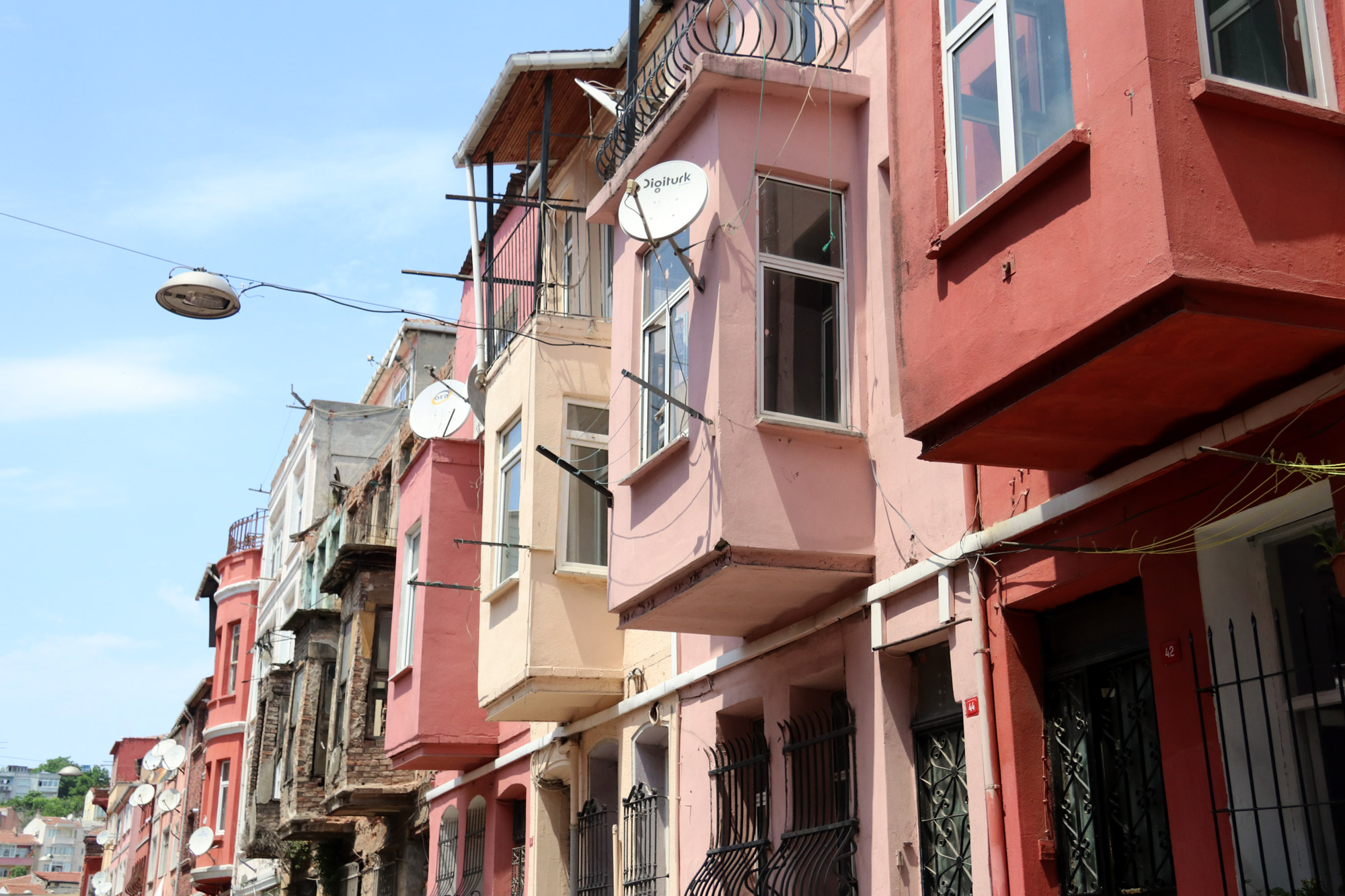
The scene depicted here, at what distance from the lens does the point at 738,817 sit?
11000mm

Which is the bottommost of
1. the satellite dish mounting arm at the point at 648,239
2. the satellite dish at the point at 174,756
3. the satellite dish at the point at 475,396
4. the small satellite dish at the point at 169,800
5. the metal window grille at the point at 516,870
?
the metal window grille at the point at 516,870

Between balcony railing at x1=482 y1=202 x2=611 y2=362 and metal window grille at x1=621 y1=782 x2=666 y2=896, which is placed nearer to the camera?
metal window grille at x1=621 y1=782 x2=666 y2=896

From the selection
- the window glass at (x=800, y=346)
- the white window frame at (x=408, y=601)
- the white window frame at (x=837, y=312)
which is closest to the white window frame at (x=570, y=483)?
the window glass at (x=800, y=346)

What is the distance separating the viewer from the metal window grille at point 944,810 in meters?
8.88

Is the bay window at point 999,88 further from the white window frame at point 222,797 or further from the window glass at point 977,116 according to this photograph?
the white window frame at point 222,797

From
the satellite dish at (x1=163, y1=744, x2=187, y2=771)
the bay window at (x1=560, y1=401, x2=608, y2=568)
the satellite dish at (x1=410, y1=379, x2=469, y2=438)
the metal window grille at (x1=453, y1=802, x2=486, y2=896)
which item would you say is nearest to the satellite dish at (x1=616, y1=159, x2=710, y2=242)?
the bay window at (x1=560, y1=401, x2=608, y2=568)

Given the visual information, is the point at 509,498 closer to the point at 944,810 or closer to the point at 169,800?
the point at 944,810

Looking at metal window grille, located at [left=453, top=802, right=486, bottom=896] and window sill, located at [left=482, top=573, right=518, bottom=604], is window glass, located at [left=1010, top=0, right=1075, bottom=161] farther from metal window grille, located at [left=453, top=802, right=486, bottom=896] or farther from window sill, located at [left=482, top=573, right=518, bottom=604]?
metal window grille, located at [left=453, top=802, right=486, bottom=896]

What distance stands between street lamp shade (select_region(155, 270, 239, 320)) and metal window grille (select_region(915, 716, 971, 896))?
23.7 ft

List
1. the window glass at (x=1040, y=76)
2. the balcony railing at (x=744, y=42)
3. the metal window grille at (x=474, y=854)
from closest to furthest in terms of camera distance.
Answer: the window glass at (x=1040, y=76) → the balcony railing at (x=744, y=42) → the metal window grille at (x=474, y=854)

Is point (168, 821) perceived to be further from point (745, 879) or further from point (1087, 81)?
point (1087, 81)

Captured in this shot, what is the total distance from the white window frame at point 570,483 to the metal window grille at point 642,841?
2276 millimetres

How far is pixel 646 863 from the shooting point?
12.4 m

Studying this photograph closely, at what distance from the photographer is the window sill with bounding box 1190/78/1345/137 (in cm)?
616
